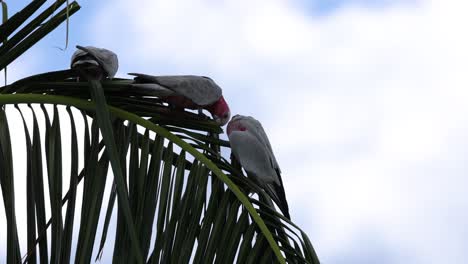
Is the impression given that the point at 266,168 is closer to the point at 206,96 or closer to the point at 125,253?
the point at 206,96

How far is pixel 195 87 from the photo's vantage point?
2219 millimetres

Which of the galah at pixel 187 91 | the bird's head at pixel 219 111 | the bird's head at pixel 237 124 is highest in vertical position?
the galah at pixel 187 91

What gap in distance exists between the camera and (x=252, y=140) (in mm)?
2404

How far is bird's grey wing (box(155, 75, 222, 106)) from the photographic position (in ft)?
6.96

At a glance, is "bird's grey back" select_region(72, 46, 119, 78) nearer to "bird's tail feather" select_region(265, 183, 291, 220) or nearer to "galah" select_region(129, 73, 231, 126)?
"galah" select_region(129, 73, 231, 126)

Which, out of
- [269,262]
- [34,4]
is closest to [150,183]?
[269,262]

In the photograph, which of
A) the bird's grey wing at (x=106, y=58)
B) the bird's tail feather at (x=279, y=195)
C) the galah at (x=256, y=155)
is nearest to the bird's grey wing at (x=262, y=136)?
the galah at (x=256, y=155)

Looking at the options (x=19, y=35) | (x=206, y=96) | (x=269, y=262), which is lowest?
(x=269, y=262)

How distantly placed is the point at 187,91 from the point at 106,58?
0.81 feet

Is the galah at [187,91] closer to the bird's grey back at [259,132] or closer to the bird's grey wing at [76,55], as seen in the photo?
the bird's grey back at [259,132]

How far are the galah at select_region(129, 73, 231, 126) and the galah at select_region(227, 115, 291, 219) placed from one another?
0.22ft

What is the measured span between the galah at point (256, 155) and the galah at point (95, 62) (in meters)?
0.44

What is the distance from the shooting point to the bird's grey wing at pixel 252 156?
7.49 ft

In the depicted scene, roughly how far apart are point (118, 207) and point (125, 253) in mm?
128
